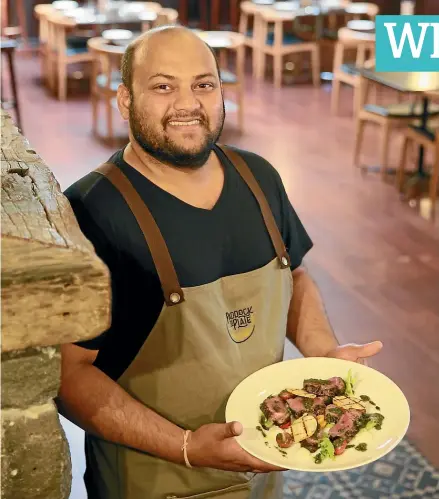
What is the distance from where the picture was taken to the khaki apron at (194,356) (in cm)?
149

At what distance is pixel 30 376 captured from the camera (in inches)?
32.1

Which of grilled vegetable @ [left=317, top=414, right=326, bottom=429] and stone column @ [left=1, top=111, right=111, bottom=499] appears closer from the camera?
stone column @ [left=1, top=111, right=111, bottom=499]

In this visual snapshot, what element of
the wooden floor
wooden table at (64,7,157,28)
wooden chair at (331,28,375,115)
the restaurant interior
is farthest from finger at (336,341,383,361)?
wooden table at (64,7,157,28)

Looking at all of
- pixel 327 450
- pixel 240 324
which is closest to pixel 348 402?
pixel 327 450

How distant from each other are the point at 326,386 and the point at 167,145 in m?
0.54

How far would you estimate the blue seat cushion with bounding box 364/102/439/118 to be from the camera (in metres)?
5.92

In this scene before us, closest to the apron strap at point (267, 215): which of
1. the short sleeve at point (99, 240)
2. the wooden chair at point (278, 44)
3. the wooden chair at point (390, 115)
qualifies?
the short sleeve at point (99, 240)

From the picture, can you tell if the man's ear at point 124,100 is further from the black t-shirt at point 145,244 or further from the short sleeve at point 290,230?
the short sleeve at point 290,230

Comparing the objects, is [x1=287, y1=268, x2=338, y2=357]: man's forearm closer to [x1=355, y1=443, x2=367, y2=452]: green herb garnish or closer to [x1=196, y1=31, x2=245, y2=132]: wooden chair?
[x1=355, y1=443, x2=367, y2=452]: green herb garnish

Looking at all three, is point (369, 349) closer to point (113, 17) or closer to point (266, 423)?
point (266, 423)

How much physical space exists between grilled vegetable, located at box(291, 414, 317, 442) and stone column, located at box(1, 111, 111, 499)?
639 millimetres

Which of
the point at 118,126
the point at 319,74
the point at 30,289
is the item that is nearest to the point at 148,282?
the point at 30,289

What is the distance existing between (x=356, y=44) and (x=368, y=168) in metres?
1.96

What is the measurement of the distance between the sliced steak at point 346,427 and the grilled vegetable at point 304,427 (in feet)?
0.11
